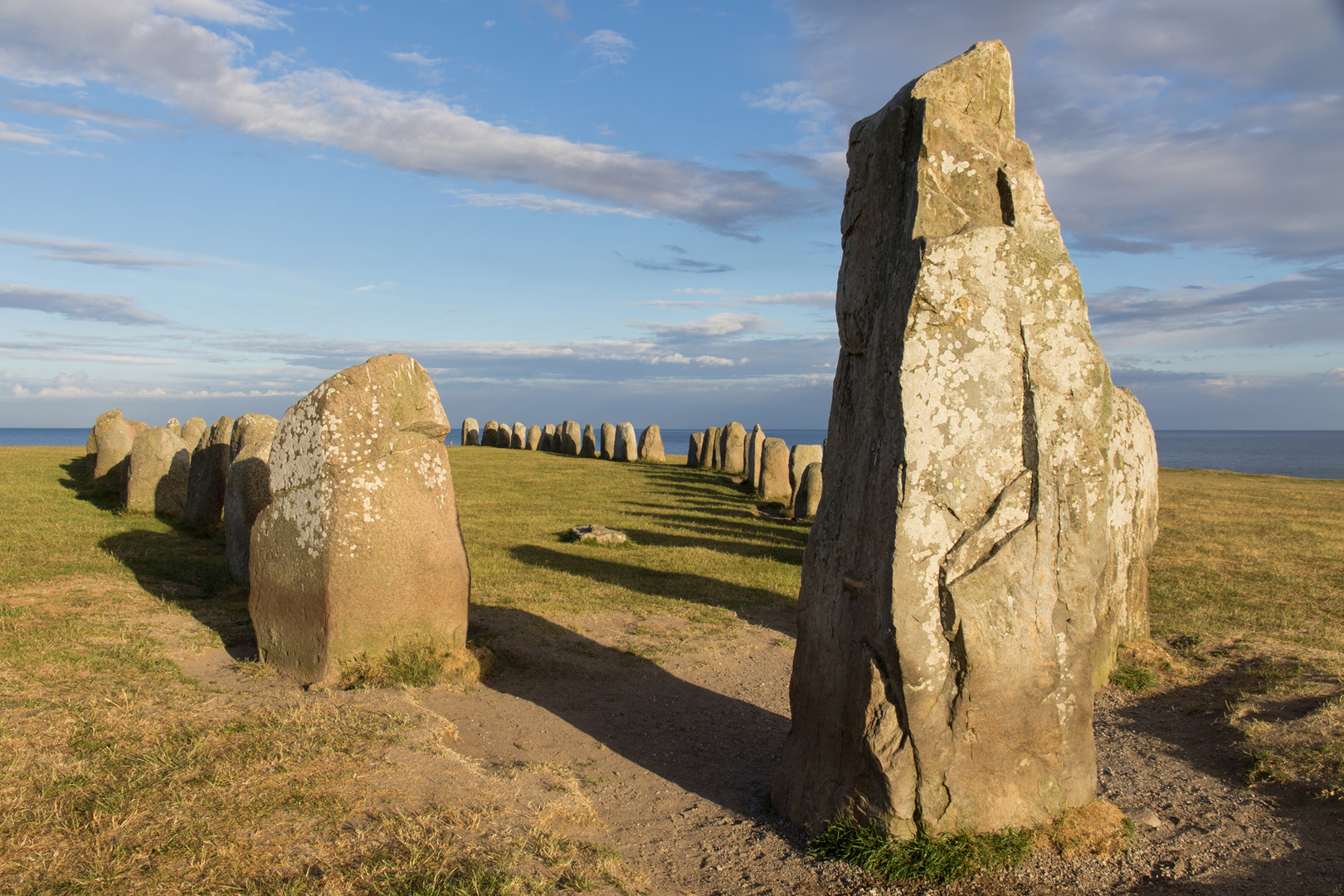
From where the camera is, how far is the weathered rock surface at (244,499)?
31.2 ft

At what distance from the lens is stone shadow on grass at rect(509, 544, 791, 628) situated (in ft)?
31.5

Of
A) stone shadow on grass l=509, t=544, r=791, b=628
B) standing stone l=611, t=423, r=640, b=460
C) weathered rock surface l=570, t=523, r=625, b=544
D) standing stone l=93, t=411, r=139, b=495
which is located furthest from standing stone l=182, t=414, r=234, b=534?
standing stone l=611, t=423, r=640, b=460

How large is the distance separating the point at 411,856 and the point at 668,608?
18.4 feet

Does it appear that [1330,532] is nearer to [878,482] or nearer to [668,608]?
[668,608]

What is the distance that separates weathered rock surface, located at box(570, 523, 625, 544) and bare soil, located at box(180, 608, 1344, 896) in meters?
5.25

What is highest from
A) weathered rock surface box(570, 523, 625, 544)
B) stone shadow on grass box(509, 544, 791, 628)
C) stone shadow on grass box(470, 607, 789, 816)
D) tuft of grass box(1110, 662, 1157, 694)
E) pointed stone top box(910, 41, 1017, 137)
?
pointed stone top box(910, 41, 1017, 137)

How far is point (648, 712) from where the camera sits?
612 centimetres

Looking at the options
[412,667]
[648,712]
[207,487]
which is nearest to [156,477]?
[207,487]

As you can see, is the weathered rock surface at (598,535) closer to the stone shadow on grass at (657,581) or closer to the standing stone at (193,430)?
the stone shadow on grass at (657,581)

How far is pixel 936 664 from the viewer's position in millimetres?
3742

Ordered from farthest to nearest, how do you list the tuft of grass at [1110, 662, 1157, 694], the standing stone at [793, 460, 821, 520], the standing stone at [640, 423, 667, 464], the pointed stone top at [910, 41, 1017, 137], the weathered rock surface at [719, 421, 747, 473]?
the standing stone at [640, 423, 667, 464] → the weathered rock surface at [719, 421, 747, 473] → the standing stone at [793, 460, 821, 520] → the tuft of grass at [1110, 662, 1157, 694] → the pointed stone top at [910, 41, 1017, 137]

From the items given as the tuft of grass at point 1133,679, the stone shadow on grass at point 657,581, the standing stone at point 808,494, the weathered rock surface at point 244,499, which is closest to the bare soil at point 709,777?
the tuft of grass at point 1133,679

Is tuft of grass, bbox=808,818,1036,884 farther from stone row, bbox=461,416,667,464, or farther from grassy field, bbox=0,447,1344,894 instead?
stone row, bbox=461,416,667,464

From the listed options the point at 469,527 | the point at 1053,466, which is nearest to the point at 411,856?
the point at 1053,466
